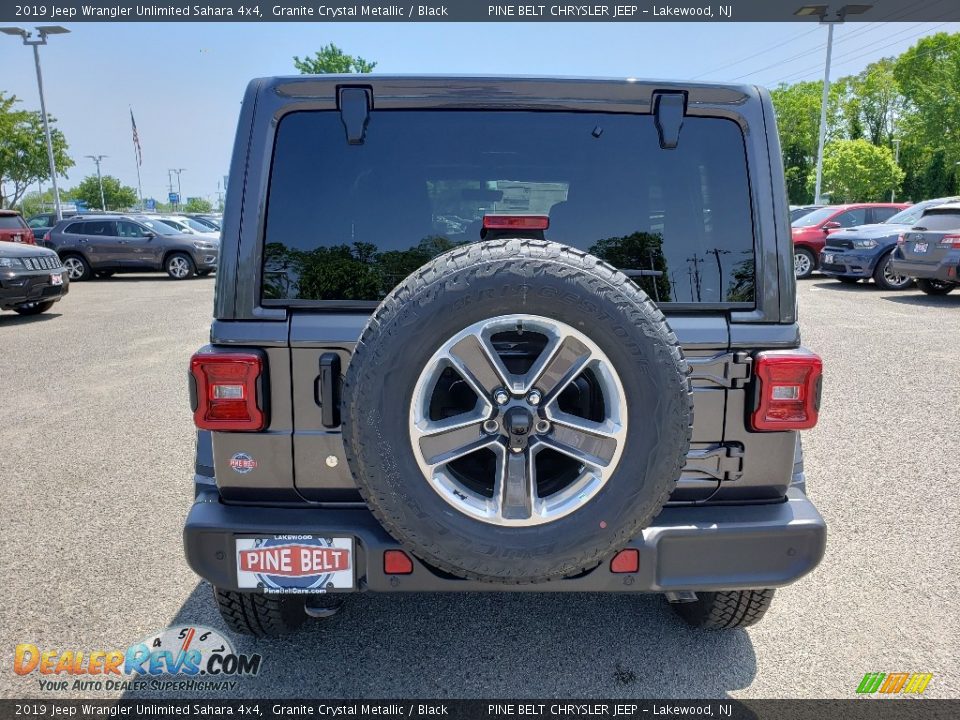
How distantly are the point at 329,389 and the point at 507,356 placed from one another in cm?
55

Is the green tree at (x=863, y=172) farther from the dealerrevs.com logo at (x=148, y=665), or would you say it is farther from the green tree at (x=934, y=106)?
the dealerrevs.com logo at (x=148, y=665)

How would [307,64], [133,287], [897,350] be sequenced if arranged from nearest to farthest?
[897,350]
[133,287]
[307,64]

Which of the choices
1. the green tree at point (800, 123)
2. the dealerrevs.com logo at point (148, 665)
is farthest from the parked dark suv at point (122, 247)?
the green tree at point (800, 123)

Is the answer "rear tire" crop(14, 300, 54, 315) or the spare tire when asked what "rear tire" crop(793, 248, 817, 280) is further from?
the spare tire

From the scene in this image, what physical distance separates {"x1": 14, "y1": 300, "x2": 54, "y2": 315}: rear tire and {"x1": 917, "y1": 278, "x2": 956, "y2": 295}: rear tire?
1540cm

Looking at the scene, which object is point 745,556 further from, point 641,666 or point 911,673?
point 911,673

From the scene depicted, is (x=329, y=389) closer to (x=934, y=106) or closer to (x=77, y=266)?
(x=77, y=266)

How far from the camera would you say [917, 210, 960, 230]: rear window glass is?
11289mm

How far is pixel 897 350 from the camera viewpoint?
8.13 m

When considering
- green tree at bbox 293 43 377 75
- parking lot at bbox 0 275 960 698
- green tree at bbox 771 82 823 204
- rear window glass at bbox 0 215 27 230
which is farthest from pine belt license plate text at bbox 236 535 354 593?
green tree at bbox 771 82 823 204

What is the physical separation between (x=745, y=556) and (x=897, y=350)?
24.0 feet

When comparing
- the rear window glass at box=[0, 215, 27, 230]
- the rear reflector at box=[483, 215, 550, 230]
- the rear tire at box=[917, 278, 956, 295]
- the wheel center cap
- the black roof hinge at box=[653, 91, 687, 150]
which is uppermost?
the black roof hinge at box=[653, 91, 687, 150]

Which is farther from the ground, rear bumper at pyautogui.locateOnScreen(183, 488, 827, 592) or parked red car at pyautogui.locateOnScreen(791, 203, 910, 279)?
parked red car at pyautogui.locateOnScreen(791, 203, 910, 279)

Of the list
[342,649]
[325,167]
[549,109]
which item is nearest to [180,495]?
[342,649]
